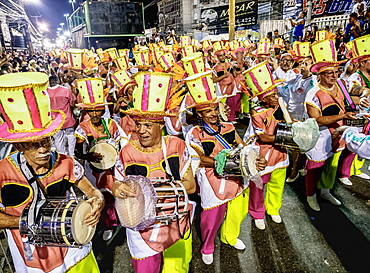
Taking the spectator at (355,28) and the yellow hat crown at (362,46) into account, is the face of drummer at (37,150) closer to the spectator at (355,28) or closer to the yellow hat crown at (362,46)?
the yellow hat crown at (362,46)

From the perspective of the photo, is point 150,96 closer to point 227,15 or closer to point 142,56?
point 142,56

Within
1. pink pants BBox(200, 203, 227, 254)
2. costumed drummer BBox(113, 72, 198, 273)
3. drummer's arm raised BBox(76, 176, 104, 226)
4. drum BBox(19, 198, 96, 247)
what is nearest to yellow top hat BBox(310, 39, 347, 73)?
pink pants BBox(200, 203, 227, 254)

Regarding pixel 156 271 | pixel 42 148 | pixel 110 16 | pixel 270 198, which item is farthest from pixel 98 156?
pixel 110 16

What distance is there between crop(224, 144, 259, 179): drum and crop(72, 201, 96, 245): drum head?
4.53ft

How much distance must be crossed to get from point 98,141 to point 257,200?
249 centimetres

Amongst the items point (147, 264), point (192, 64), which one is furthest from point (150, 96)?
point (192, 64)

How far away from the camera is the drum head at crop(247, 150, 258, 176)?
7.95 ft

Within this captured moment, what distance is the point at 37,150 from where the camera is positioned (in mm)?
1836

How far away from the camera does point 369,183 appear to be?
16.4 feet

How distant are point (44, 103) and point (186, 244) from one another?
190 cm

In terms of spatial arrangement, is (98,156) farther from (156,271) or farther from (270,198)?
(270,198)

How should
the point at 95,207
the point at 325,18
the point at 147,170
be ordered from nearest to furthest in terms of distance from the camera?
the point at 95,207, the point at 147,170, the point at 325,18

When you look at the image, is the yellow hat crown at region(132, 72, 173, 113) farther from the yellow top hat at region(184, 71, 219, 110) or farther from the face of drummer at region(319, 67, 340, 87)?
the face of drummer at region(319, 67, 340, 87)

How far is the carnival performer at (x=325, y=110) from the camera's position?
3.67 m
